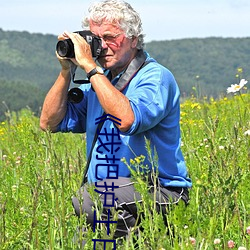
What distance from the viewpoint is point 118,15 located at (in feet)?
11.1

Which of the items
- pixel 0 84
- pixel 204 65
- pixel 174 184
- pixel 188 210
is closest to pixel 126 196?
pixel 174 184

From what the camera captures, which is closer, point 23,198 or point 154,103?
point 154,103

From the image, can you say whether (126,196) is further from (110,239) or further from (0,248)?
(110,239)

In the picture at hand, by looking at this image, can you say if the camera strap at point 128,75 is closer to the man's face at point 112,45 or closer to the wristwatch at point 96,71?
the man's face at point 112,45

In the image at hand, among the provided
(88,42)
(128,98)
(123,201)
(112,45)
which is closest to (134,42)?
(112,45)

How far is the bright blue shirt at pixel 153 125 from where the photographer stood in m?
3.16

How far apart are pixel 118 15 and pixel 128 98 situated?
0.47 metres

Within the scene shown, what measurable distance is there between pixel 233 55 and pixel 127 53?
185 m

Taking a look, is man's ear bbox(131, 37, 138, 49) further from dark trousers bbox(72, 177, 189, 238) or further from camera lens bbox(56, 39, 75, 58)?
dark trousers bbox(72, 177, 189, 238)

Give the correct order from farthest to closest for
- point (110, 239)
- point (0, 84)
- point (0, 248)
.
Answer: point (0, 84) → point (0, 248) → point (110, 239)

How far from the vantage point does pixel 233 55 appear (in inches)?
7303

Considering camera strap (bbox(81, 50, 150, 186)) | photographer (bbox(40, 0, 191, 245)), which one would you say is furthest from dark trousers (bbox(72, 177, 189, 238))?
camera strap (bbox(81, 50, 150, 186))

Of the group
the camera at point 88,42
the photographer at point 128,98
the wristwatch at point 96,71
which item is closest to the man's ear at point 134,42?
the photographer at point 128,98

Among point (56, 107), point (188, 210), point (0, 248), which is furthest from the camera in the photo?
point (56, 107)
